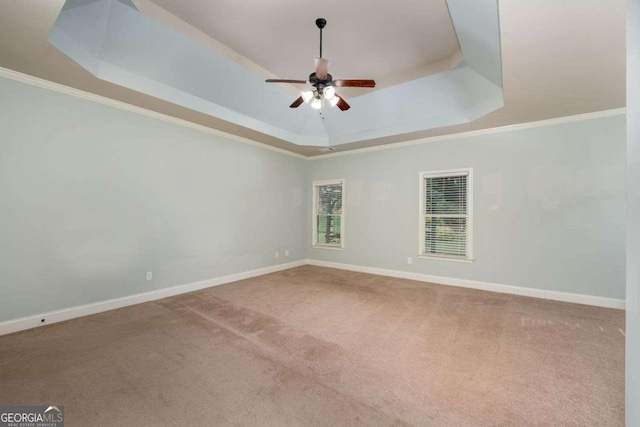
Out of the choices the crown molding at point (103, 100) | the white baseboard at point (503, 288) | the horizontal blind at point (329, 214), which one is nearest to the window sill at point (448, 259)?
the white baseboard at point (503, 288)

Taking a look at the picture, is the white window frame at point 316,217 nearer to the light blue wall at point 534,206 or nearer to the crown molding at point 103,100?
the light blue wall at point 534,206

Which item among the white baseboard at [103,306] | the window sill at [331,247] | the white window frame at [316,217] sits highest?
the white window frame at [316,217]

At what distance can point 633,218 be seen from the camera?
1212 millimetres

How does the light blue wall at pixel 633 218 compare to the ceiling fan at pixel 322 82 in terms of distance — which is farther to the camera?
the ceiling fan at pixel 322 82

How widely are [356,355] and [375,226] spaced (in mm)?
3527

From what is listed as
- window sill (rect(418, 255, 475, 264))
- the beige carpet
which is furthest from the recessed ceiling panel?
the beige carpet

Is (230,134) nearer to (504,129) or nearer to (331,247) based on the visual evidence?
(331,247)

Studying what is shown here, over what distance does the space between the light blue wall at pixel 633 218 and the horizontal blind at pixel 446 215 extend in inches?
143

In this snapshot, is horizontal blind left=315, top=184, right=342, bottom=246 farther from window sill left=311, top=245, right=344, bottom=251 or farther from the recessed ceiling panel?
the recessed ceiling panel

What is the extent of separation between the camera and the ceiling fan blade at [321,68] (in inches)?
109

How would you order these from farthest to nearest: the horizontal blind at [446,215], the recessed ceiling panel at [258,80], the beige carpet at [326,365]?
the horizontal blind at [446,215], the recessed ceiling panel at [258,80], the beige carpet at [326,365]

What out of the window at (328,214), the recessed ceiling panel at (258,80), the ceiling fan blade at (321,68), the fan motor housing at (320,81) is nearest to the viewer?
the recessed ceiling panel at (258,80)

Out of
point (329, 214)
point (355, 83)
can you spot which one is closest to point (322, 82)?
point (355, 83)

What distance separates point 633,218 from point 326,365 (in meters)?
2.19
